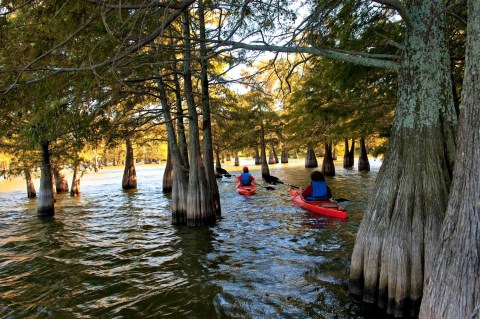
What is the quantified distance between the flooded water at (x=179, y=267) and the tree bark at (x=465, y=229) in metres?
2.04

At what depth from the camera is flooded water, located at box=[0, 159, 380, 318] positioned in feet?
20.0

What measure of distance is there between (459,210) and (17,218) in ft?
62.8

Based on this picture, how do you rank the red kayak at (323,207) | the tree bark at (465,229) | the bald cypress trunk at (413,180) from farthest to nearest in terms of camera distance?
1. the red kayak at (323,207)
2. the bald cypress trunk at (413,180)
3. the tree bark at (465,229)

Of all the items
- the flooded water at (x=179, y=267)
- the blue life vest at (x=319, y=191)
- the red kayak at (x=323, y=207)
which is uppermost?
the blue life vest at (x=319, y=191)

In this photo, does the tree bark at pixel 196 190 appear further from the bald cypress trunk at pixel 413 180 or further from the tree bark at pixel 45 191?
the tree bark at pixel 45 191

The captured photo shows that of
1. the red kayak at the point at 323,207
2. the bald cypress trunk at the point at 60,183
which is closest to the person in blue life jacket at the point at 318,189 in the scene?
the red kayak at the point at 323,207

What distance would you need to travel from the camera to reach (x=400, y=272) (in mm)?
4887

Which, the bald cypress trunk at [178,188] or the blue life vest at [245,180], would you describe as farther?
the blue life vest at [245,180]

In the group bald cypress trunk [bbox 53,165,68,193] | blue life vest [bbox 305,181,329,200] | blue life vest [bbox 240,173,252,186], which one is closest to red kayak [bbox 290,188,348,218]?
blue life vest [bbox 305,181,329,200]

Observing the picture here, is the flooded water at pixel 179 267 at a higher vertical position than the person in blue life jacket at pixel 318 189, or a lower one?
lower

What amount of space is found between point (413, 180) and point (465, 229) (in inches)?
67.2

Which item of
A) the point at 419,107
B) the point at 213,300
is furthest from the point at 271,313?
the point at 419,107

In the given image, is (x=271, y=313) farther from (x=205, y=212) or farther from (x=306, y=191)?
(x=306, y=191)

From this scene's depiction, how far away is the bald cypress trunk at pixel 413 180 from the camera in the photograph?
15.9ft
